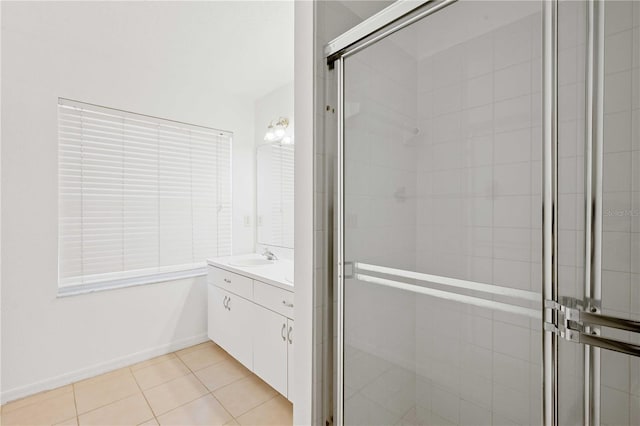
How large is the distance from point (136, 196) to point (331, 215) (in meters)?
1.99

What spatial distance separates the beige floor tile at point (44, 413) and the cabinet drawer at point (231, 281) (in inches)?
45.1

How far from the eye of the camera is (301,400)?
1320 millimetres

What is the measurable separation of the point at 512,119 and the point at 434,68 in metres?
0.31

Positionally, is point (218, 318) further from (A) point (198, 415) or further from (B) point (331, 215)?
(B) point (331, 215)

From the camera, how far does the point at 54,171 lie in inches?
82.8

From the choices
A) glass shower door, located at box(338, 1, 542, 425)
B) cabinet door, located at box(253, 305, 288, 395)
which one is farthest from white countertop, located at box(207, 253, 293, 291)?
glass shower door, located at box(338, 1, 542, 425)

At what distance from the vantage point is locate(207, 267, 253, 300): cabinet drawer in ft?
6.97

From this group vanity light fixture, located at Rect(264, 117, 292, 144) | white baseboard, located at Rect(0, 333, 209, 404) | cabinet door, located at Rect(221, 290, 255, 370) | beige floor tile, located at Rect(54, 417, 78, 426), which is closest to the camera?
beige floor tile, located at Rect(54, 417, 78, 426)

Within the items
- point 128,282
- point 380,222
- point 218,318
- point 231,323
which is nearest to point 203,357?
point 218,318

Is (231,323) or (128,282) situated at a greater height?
(128,282)

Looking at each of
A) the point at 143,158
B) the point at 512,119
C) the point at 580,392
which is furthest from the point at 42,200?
the point at 580,392

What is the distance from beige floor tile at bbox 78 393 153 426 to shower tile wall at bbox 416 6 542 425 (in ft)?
5.59

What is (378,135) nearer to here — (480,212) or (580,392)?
(480,212)

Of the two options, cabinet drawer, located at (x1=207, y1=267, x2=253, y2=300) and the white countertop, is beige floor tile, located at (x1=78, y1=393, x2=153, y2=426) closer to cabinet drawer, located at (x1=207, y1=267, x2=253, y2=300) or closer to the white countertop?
cabinet drawer, located at (x1=207, y1=267, x2=253, y2=300)
